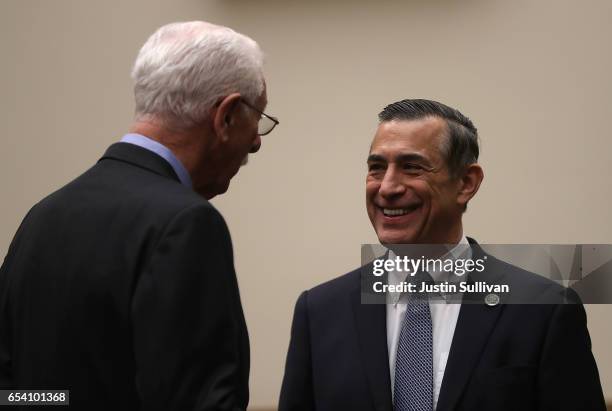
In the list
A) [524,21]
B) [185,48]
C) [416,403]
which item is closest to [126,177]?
[185,48]

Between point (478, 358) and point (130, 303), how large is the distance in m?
1.08

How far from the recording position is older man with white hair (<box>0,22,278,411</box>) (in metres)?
1.72

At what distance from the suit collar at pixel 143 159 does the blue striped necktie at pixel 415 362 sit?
2.93 feet

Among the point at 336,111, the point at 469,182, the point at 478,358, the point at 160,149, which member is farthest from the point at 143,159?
the point at 336,111

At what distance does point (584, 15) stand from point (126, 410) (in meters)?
3.20

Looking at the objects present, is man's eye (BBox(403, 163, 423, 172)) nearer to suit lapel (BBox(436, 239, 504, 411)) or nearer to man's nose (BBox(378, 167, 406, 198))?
man's nose (BBox(378, 167, 406, 198))

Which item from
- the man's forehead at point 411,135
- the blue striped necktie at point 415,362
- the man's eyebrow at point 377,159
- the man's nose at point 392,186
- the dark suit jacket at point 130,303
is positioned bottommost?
the blue striped necktie at point 415,362

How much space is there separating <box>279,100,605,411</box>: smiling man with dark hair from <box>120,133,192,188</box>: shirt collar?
857mm

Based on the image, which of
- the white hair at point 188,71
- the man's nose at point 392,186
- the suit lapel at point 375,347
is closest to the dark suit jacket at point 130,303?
the white hair at point 188,71

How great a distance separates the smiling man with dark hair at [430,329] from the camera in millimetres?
2479

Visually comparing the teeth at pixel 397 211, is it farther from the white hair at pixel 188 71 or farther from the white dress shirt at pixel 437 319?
the white hair at pixel 188 71

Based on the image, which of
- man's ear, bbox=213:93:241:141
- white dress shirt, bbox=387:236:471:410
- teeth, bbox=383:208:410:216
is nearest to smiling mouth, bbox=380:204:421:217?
teeth, bbox=383:208:410:216

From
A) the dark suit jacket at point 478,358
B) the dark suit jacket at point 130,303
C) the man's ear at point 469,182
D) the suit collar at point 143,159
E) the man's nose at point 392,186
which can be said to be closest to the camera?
the dark suit jacket at point 130,303

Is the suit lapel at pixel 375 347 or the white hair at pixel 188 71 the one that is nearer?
the white hair at pixel 188 71
